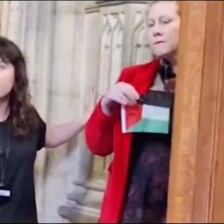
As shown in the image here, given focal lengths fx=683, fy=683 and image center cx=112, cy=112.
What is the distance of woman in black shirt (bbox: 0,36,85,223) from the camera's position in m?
0.97

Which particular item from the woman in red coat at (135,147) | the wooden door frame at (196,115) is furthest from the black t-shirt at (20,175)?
the wooden door frame at (196,115)

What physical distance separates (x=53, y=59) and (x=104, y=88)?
0.16m

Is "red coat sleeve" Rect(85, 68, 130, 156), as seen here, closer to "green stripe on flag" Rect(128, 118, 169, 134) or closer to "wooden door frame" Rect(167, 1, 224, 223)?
"green stripe on flag" Rect(128, 118, 169, 134)

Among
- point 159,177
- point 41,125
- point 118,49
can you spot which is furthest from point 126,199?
point 118,49

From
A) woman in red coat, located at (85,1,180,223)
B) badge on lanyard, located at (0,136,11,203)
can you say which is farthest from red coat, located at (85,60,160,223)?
badge on lanyard, located at (0,136,11,203)

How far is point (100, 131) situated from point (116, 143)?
35 millimetres

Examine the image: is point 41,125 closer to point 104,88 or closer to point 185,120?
point 104,88

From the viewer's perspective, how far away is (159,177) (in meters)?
0.92

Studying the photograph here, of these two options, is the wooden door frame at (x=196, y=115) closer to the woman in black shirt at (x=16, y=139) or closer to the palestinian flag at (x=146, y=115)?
the palestinian flag at (x=146, y=115)

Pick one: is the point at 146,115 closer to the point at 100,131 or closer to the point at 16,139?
the point at 100,131

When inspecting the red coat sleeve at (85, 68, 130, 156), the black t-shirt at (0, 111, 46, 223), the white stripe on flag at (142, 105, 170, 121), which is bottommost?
the black t-shirt at (0, 111, 46, 223)

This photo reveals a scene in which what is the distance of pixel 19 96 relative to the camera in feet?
3.28

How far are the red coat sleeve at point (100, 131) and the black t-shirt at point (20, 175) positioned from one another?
0.07 metres

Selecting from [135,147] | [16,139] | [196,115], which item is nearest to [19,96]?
[16,139]
